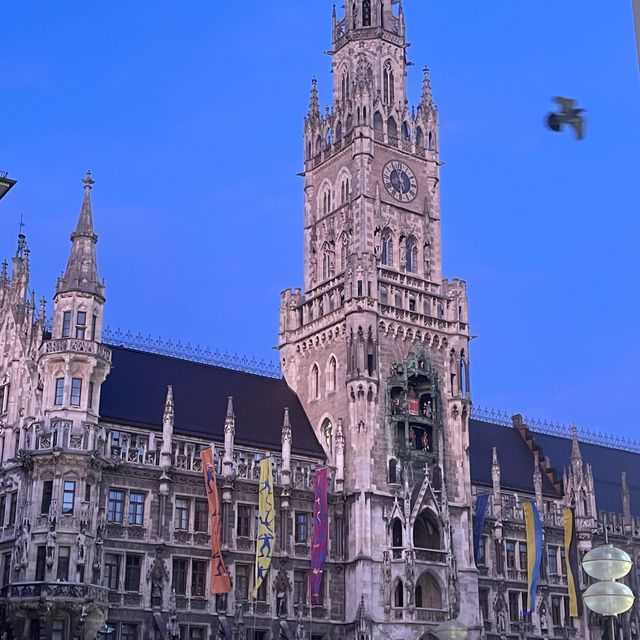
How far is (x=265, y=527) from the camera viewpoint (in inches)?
2419

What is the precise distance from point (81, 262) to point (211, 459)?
542 inches

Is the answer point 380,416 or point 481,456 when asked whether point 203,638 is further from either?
point 481,456

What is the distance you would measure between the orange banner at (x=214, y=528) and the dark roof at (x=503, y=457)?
2253 cm

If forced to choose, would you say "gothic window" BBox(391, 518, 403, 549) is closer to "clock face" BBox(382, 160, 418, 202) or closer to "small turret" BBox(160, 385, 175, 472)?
"small turret" BBox(160, 385, 175, 472)

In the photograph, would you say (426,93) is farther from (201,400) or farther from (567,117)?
(567,117)

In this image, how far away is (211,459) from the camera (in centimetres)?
6100

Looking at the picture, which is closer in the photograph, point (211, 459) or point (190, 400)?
point (211, 459)

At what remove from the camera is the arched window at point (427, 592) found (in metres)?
67.4

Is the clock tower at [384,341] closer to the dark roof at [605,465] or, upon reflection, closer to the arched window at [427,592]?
the arched window at [427,592]

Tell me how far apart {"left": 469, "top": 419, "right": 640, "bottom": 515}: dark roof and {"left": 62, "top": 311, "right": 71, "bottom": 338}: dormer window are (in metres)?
31.4

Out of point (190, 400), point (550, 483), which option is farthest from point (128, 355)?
point (550, 483)

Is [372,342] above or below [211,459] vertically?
above

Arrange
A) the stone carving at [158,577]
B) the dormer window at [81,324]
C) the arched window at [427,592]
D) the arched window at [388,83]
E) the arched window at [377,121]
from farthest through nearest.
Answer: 1. the arched window at [388,83]
2. the arched window at [377,121]
3. the arched window at [427,592]
4. the dormer window at [81,324]
5. the stone carving at [158,577]

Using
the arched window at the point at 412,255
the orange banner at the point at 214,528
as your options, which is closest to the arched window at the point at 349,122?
the arched window at the point at 412,255
